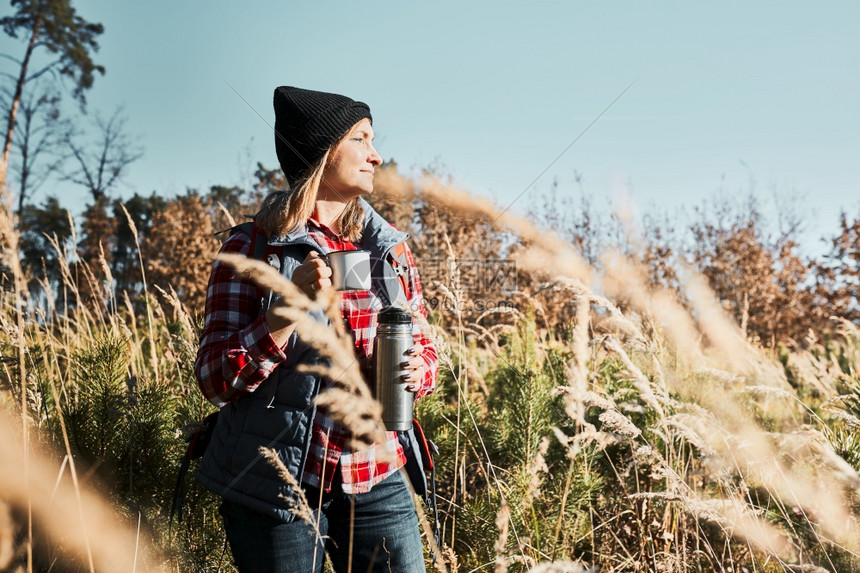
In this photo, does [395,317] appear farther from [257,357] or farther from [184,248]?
[184,248]

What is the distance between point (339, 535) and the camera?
168 centimetres

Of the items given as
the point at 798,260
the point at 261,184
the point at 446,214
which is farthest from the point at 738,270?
the point at 261,184

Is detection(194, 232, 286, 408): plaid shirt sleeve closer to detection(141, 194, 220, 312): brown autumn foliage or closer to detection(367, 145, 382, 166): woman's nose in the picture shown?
detection(367, 145, 382, 166): woman's nose

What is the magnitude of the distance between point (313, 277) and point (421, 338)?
0.60m

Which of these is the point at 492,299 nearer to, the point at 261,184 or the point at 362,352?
the point at 362,352


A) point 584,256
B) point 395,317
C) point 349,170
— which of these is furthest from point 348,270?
point 584,256

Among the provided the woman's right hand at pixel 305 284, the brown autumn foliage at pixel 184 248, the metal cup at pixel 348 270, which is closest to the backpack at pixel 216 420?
the woman's right hand at pixel 305 284

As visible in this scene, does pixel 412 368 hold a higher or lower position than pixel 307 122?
lower

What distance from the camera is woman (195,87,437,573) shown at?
5.05ft

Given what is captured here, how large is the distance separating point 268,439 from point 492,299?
617cm

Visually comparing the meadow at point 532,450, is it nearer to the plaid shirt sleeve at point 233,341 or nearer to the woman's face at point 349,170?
the plaid shirt sleeve at point 233,341

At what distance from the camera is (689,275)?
161 inches

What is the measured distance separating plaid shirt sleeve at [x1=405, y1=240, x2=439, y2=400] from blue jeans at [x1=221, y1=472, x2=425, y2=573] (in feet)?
0.89

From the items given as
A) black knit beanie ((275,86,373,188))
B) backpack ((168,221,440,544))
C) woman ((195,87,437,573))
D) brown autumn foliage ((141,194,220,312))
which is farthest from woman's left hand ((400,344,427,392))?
brown autumn foliage ((141,194,220,312))
